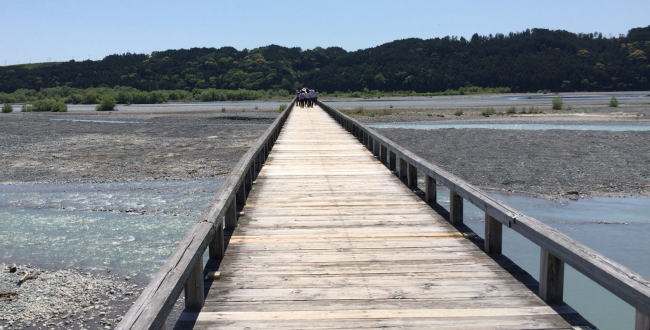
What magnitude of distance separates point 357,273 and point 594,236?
7.70m

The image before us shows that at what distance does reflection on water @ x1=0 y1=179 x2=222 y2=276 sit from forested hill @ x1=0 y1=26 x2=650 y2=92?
143827 mm

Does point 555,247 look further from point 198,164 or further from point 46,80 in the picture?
point 46,80

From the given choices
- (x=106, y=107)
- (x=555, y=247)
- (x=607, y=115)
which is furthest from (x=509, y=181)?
(x=106, y=107)

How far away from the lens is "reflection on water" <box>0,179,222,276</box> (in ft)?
33.3


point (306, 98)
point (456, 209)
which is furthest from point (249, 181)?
point (306, 98)

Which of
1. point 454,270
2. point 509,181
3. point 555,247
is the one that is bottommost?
point 509,181

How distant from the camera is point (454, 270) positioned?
533 cm

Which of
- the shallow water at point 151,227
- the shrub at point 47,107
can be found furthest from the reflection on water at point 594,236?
the shrub at point 47,107

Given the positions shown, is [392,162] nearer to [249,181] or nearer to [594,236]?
[249,181]

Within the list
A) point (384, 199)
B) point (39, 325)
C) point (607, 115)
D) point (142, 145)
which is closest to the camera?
point (39, 325)

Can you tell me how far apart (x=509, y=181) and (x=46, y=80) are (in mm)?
174492

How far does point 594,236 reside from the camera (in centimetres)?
1136

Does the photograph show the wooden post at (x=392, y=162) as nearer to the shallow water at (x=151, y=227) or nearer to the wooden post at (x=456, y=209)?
the shallow water at (x=151, y=227)

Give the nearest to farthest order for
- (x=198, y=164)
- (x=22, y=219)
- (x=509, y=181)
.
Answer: (x=22, y=219), (x=509, y=181), (x=198, y=164)
